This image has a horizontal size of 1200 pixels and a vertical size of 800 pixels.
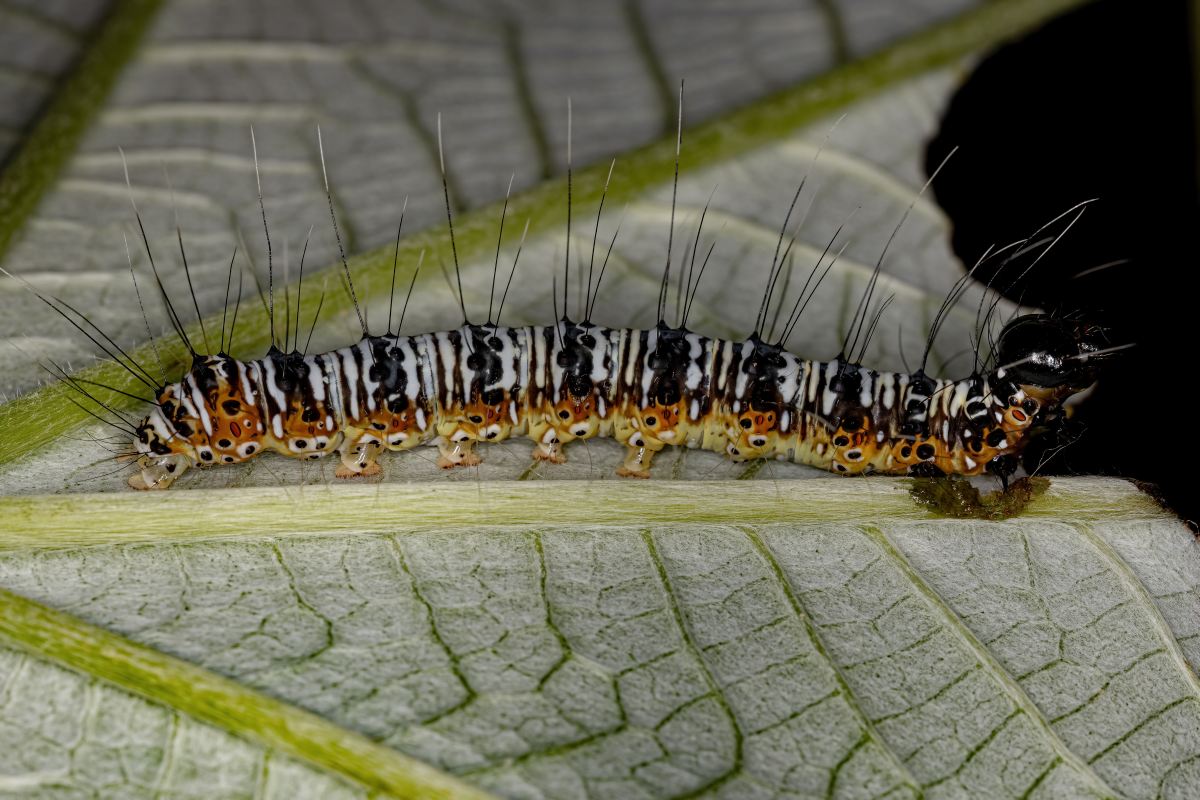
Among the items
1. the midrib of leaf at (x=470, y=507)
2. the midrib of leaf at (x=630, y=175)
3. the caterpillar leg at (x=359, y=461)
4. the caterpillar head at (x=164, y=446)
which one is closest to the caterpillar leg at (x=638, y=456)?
the midrib of leaf at (x=470, y=507)

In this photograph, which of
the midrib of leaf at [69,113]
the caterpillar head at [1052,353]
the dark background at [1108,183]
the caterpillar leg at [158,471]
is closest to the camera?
the caterpillar leg at [158,471]

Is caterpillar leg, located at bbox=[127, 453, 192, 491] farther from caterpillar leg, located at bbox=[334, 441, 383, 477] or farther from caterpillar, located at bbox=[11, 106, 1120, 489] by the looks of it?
caterpillar leg, located at bbox=[334, 441, 383, 477]

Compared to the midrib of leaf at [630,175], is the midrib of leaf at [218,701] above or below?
below

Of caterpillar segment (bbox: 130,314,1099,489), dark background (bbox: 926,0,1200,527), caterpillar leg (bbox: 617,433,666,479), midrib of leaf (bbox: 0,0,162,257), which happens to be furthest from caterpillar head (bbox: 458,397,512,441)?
dark background (bbox: 926,0,1200,527)

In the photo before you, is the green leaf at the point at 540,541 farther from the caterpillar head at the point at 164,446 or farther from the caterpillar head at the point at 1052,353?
the caterpillar head at the point at 1052,353

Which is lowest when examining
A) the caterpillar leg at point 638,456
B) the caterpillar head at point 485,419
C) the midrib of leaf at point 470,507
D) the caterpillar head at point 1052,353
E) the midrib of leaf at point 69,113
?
the midrib of leaf at point 470,507

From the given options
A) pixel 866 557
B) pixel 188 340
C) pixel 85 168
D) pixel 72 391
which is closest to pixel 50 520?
pixel 72 391

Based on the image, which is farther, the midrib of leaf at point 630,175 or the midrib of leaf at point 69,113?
the midrib of leaf at point 69,113

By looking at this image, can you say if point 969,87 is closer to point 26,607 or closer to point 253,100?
point 253,100

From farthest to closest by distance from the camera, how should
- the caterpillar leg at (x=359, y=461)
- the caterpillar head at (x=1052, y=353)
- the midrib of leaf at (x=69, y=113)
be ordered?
the midrib of leaf at (x=69, y=113), the caterpillar head at (x=1052, y=353), the caterpillar leg at (x=359, y=461)
